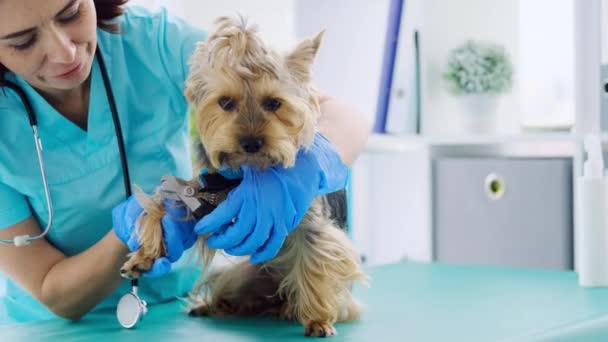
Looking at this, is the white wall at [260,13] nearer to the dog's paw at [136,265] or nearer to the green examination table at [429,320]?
the green examination table at [429,320]

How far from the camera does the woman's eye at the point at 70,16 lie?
1.25 meters

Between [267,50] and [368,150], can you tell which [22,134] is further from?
[368,150]

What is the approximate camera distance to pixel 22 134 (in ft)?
4.55

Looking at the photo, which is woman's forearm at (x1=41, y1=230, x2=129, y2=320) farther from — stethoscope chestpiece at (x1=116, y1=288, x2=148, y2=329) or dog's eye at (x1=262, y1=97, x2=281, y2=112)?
dog's eye at (x1=262, y1=97, x2=281, y2=112)

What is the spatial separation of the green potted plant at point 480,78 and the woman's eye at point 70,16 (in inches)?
55.7

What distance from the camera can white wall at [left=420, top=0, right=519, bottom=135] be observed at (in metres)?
2.46

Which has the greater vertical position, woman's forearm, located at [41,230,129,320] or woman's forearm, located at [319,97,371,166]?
woman's forearm, located at [319,97,371,166]

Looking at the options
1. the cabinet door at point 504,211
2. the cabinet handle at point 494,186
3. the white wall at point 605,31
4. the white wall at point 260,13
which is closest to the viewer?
the white wall at point 605,31

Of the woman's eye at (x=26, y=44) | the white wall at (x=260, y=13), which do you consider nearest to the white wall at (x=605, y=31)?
the white wall at (x=260, y=13)

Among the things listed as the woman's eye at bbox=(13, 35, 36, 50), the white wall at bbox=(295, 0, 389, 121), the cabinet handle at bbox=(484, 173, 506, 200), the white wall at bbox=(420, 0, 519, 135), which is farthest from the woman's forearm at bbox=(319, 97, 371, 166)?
the white wall at bbox=(295, 0, 389, 121)

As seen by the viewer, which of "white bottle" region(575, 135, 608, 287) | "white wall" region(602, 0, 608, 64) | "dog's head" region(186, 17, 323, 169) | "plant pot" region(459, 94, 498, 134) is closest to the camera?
"dog's head" region(186, 17, 323, 169)

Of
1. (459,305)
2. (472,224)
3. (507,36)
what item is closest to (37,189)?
(459,305)

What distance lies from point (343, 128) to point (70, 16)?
50 centimetres

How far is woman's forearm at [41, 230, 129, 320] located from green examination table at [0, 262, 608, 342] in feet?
0.10
